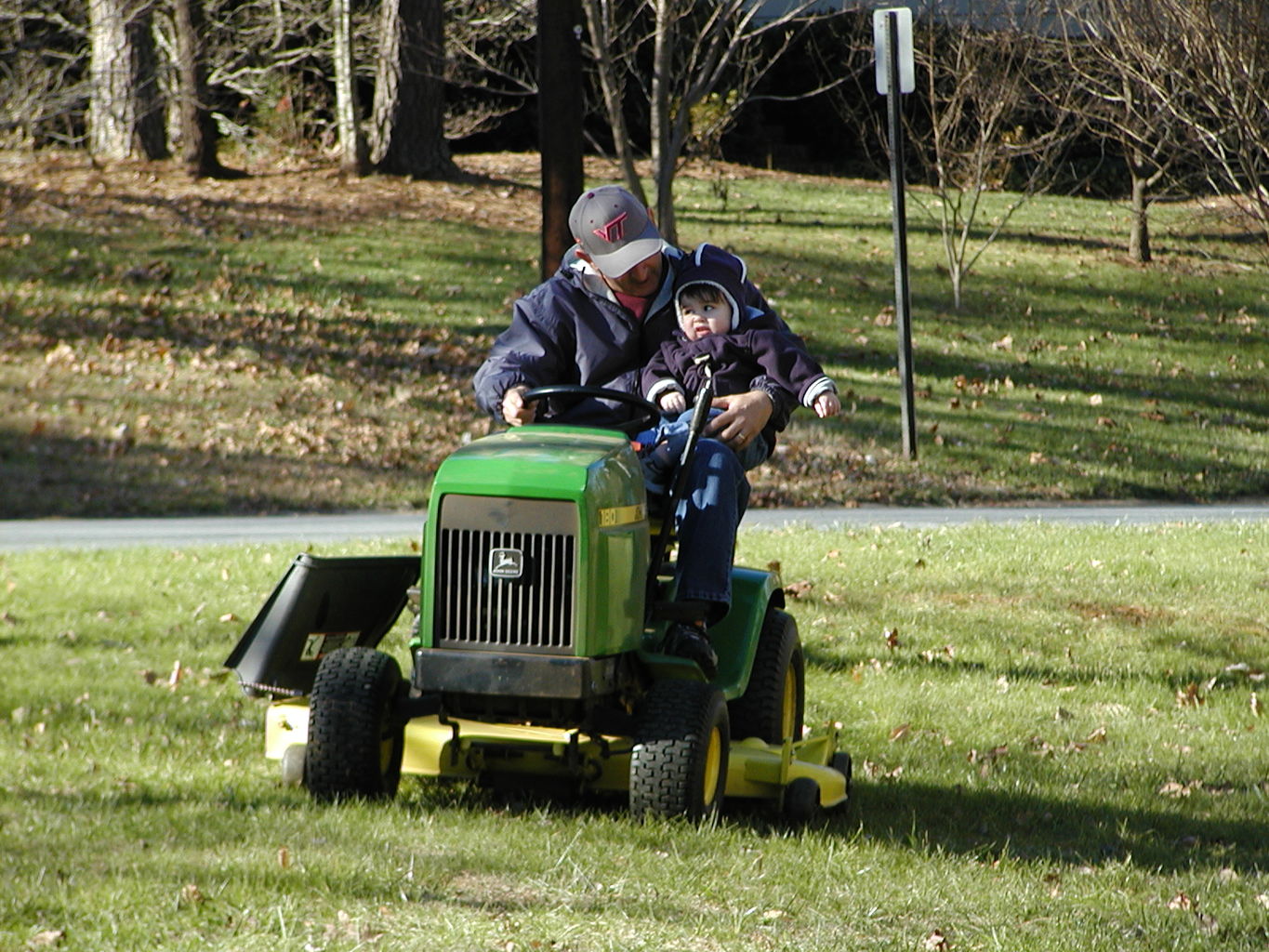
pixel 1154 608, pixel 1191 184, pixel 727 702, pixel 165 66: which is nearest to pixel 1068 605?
pixel 1154 608

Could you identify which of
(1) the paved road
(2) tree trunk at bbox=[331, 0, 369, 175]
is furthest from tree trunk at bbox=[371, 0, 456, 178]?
(1) the paved road

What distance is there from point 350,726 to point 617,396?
1243 mm

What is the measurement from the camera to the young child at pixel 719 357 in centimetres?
519

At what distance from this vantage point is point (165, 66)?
19703 millimetres

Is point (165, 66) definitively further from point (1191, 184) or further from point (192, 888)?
point (192, 888)

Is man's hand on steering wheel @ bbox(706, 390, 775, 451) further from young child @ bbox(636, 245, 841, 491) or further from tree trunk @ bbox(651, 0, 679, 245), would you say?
tree trunk @ bbox(651, 0, 679, 245)

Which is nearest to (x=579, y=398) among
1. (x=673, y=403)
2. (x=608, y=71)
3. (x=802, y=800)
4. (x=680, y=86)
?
(x=673, y=403)

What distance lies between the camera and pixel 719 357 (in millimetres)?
5277

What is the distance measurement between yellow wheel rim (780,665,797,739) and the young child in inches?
31.1

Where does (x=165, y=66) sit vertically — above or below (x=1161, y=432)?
above

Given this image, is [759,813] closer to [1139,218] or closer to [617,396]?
[617,396]

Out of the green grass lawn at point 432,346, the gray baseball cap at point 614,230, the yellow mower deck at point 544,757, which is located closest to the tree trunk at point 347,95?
the green grass lawn at point 432,346

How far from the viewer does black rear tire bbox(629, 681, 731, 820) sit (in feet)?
14.6

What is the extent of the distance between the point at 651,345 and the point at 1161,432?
11032 millimetres
